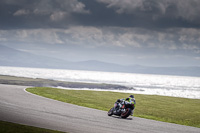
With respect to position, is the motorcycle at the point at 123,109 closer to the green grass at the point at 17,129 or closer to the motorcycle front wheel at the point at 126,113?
the motorcycle front wheel at the point at 126,113

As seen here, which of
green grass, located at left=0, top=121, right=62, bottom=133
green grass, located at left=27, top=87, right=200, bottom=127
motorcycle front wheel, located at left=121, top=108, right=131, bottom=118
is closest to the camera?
green grass, located at left=0, top=121, right=62, bottom=133

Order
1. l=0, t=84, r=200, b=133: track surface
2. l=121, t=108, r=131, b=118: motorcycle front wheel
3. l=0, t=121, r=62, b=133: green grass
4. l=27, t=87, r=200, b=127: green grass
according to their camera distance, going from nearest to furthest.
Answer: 1. l=0, t=121, r=62, b=133: green grass
2. l=0, t=84, r=200, b=133: track surface
3. l=121, t=108, r=131, b=118: motorcycle front wheel
4. l=27, t=87, r=200, b=127: green grass

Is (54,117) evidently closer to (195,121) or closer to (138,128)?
(138,128)

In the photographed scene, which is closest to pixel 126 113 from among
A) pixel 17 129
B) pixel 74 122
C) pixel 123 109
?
pixel 123 109

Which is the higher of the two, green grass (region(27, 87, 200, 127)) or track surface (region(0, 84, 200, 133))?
green grass (region(27, 87, 200, 127))

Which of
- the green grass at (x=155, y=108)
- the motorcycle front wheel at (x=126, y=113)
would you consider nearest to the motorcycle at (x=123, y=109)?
the motorcycle front wheel at (x=126, y=113)

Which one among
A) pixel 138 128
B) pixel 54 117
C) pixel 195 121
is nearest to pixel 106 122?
pixel 138 128

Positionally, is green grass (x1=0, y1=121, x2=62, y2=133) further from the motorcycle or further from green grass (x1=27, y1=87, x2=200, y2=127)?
green grass (x1=27, y1=87, x2=200, y2=127)

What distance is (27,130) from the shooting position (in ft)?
39.3

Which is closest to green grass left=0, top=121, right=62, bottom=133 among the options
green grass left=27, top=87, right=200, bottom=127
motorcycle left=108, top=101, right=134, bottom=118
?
motorcycle left=108, top=101, right=134, bottom=118

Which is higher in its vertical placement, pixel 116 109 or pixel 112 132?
pixel 116 109

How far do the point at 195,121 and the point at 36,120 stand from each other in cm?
1210

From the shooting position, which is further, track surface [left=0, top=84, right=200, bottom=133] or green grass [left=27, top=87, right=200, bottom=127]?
green grass [left=27, top=87, right=200, bottom=127]

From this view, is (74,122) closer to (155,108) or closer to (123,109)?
(123,109)
